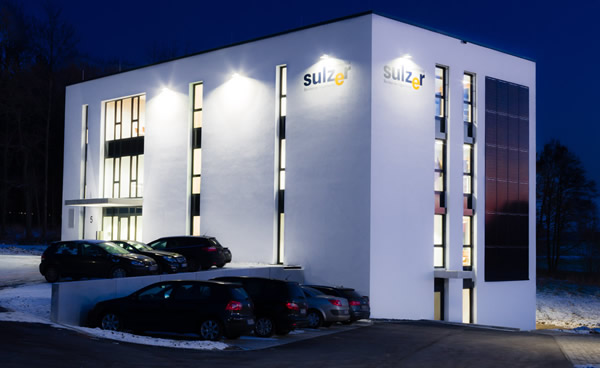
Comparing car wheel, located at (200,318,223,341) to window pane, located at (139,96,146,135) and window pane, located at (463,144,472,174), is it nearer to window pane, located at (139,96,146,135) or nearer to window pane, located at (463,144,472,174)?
window pane, located at (463,144,472,174)

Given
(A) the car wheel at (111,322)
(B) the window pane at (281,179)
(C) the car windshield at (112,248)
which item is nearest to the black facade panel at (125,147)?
(B) the window pane at (281,179)

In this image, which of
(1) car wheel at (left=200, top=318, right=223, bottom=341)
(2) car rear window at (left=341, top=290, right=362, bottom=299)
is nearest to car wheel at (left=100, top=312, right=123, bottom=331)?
(1) car wheel at (left=200, top=318, right=223, bottom=341)

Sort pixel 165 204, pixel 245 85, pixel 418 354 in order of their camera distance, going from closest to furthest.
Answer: pixel 418 354 → pixel 245 85 → pixel 165 204

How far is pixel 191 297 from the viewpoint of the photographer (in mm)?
16938

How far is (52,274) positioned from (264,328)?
405 inches

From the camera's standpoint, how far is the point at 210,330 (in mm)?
16797

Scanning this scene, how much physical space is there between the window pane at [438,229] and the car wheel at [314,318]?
12.4m

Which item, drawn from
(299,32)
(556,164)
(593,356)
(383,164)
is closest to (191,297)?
(593,356)

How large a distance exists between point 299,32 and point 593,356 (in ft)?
70.1

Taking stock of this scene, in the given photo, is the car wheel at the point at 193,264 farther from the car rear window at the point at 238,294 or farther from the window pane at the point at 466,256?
the window pane at the point at 466,256

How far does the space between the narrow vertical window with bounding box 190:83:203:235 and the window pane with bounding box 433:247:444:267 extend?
1265 cm

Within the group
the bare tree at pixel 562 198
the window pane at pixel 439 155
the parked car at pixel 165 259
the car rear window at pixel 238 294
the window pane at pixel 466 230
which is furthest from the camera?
the bare tree at pixel 562 198

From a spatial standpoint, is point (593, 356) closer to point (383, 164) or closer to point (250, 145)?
point (383, 164)

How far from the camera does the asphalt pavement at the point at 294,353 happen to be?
13.0m
